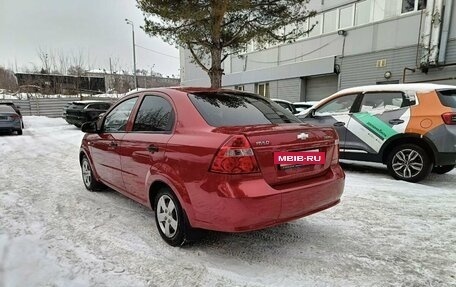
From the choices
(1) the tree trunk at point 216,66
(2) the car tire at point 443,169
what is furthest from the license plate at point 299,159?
(1) the tree trunk at point 216,66

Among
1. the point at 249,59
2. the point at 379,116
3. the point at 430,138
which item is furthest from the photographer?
the point at 249,59

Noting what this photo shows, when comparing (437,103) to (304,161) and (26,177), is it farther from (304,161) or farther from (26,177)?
(26,177)

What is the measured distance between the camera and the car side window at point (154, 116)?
3.34 meters

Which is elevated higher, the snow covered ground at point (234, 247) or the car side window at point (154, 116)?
the car side window at point (154, 116)

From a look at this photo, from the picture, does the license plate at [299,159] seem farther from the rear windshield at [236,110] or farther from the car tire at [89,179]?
the car tire at [89,179]

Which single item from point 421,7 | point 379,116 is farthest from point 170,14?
point 421,7

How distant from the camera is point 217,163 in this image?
2629 millimetres

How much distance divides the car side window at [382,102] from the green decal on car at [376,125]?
135 millimetres

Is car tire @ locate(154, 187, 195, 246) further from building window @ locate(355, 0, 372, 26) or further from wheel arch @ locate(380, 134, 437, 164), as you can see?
building window @ locate(355, 0, 372, 26)

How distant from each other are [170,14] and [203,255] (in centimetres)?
885

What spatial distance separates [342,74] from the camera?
16.7 metres

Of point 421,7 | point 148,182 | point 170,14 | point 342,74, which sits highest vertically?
point 421,7

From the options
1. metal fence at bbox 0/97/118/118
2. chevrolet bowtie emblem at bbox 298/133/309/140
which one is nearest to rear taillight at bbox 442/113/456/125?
chevrolet bowtie emblem at bbox 298/133/309/140

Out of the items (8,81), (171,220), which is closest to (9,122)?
(171,220)
